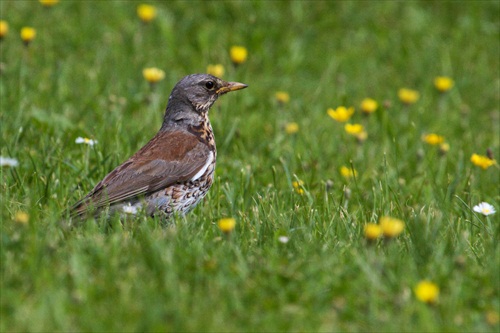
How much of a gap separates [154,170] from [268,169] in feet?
4.60

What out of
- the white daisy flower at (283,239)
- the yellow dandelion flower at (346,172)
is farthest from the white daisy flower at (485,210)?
the white daisy flower at (283,239)

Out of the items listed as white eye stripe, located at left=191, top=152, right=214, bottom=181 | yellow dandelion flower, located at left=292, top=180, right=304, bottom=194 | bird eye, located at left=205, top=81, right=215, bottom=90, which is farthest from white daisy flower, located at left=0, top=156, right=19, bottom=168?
yellow dandelion flower, located at left=292, top=180, right=304, bottom=194

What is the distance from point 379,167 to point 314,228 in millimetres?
2111

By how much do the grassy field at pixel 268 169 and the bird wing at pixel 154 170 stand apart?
27cm

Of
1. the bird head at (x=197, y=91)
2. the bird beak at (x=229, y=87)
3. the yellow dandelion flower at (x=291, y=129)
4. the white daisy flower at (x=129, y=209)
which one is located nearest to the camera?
the white daisy flower at (x=129, y=209)

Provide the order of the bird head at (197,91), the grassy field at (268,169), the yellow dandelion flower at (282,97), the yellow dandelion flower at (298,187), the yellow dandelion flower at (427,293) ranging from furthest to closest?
the yellow dandelion flower at (282,97), the bird head at (197,91), the yellow dandelion flower at (298,187), the grassy field at (268,169), the yellow dandelion flower at (427,293)

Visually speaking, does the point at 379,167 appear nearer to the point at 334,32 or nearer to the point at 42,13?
the point at 334,32

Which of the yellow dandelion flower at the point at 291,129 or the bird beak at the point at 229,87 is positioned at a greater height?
the bird beak at the point at 229,87

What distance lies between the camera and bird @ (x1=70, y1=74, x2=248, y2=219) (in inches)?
217

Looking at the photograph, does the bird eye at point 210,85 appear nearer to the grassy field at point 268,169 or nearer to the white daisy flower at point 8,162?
the grassy field at point 268,169

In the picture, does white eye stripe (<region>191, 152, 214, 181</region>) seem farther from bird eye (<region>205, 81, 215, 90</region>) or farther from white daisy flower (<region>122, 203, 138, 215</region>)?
bird eye (<region>205, 81, 215, 90</region>)

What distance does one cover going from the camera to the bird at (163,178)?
552cm

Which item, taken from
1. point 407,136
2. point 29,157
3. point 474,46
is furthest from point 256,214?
point 474,46

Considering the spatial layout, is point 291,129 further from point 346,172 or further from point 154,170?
point 154,170
